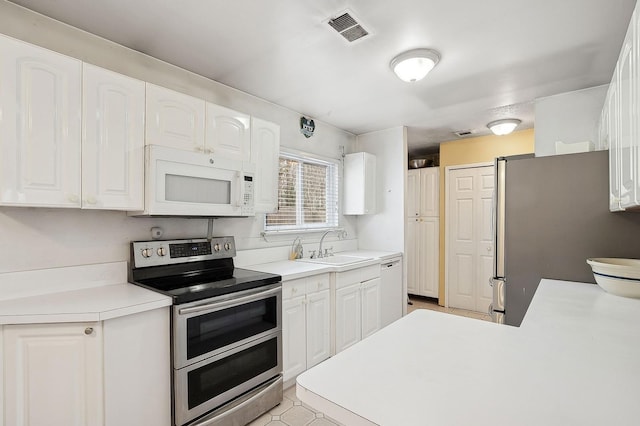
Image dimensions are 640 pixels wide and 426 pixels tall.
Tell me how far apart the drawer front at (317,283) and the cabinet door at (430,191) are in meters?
2.72

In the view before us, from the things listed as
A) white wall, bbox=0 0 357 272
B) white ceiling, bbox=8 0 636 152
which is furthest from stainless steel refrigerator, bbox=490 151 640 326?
white wall, bbox=0 0 357 272

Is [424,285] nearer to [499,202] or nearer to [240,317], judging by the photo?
[499,202]

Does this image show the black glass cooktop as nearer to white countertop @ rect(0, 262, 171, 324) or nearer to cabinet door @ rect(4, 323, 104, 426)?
white countertop @ rect(0, 262, 171, 324)

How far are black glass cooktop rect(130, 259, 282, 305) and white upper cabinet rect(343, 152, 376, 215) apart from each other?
181 cm

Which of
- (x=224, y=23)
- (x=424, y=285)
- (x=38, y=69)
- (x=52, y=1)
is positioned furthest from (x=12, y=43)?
(x=424, y=285)

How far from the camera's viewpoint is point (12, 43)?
56.6 inches

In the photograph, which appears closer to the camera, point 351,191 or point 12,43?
point 12,43

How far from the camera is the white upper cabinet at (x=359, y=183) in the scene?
378cm

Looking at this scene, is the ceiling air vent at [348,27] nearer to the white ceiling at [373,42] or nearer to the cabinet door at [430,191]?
the white ceiling at [373,42]

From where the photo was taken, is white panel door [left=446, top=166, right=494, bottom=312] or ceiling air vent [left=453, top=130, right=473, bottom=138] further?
white panel door [left=446, top=166, right=494, bottom=312]

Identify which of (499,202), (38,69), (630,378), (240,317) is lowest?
(240,317)

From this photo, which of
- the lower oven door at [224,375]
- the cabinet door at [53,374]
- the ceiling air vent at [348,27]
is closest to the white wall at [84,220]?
the cabinet door at [53,374]

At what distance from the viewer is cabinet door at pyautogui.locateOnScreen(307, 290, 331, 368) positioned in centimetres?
256

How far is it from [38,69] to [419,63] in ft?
7.10
